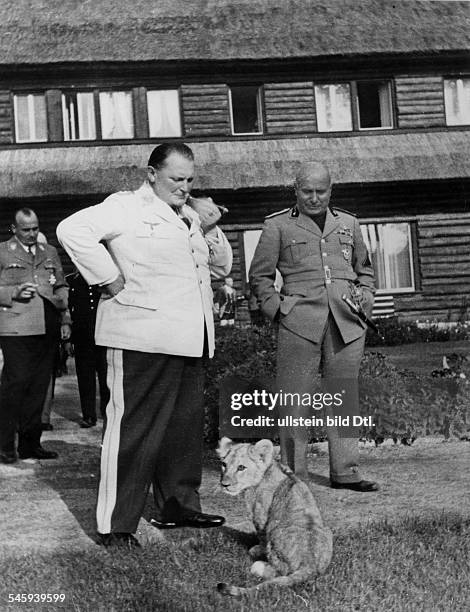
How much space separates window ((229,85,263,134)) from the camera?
16938 millimetres

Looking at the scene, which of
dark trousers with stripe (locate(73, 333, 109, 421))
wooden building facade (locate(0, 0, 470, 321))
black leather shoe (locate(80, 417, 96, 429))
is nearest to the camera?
black leather shoe (locate(80, 417, 96, 429))

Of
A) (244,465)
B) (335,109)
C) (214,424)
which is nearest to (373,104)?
(335,109)

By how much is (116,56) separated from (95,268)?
13.2m

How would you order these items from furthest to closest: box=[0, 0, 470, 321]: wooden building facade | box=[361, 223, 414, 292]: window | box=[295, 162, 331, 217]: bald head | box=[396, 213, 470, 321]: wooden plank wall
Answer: box=[361, 223, 414, 292]: window, box=[396, 213, 470, 321]: wooden plank wall, box=[0, 0, 470, 321]: wooden building facade, box=[295, 162, 331, 217]: bald head

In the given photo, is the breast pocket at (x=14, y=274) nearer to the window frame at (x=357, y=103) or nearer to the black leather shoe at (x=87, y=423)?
the black leather shoe at (x=87, y=423)

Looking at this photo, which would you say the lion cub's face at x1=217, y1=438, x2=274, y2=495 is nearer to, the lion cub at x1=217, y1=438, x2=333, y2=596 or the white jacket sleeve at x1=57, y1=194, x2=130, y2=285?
the lion cub at x1=217, y1=438, x2=333, y2=596

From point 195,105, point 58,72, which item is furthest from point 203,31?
point 58,72

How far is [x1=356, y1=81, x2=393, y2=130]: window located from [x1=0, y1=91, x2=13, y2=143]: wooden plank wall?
714cm

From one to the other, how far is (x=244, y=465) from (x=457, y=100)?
15.3m

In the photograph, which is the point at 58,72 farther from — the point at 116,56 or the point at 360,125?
the point at 360,125

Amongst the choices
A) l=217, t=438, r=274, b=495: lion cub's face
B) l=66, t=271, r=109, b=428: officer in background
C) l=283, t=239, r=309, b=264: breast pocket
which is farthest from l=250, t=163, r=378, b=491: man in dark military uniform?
l=66, t=271, r=109, b=428: officer in background

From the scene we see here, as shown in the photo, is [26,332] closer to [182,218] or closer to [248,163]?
[182,218]

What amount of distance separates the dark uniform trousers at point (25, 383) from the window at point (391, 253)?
1109 cm

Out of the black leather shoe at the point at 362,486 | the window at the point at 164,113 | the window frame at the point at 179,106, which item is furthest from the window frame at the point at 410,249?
the black leather shoe at the point at 362,486
